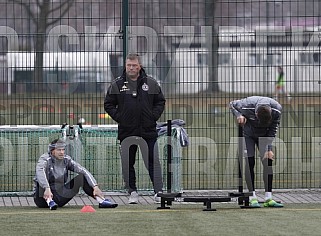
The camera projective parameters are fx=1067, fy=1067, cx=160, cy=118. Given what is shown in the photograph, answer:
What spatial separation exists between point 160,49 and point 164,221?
4.42 meters

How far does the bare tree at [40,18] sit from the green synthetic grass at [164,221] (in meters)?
2.87

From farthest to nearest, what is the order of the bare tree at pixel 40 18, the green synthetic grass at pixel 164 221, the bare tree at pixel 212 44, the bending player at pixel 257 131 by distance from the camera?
1. the bare tree at pixel 212 44
2. the bare tree at pixel 40 18
3. the bending player at pixel 257 131
4. the green synthetic grass at pixel 164 221

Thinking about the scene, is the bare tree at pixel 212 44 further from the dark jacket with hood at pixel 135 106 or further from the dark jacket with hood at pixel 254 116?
the dark jacket with hood at pixel 254 116

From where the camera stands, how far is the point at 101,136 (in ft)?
49.9

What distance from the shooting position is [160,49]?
615 inches

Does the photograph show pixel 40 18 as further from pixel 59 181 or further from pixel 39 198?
pixel 39 198

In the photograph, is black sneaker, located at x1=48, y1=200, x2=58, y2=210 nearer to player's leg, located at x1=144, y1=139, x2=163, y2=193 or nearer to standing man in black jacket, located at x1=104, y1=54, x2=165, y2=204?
standing man in black jacket, located at x1=104, y1=54, x2=165, y2=204

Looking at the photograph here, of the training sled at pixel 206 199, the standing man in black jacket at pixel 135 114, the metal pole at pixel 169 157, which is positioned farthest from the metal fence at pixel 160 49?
the training sled at pixel 206 199

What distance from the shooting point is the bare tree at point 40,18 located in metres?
15.5

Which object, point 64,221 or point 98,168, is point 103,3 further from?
point 64,221

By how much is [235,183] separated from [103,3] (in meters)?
3.38

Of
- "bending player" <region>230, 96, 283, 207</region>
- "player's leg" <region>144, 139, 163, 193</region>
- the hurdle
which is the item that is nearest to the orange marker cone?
the hurdle

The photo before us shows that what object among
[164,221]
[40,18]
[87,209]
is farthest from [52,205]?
[40,18]

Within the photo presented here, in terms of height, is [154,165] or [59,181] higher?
[154,165]
